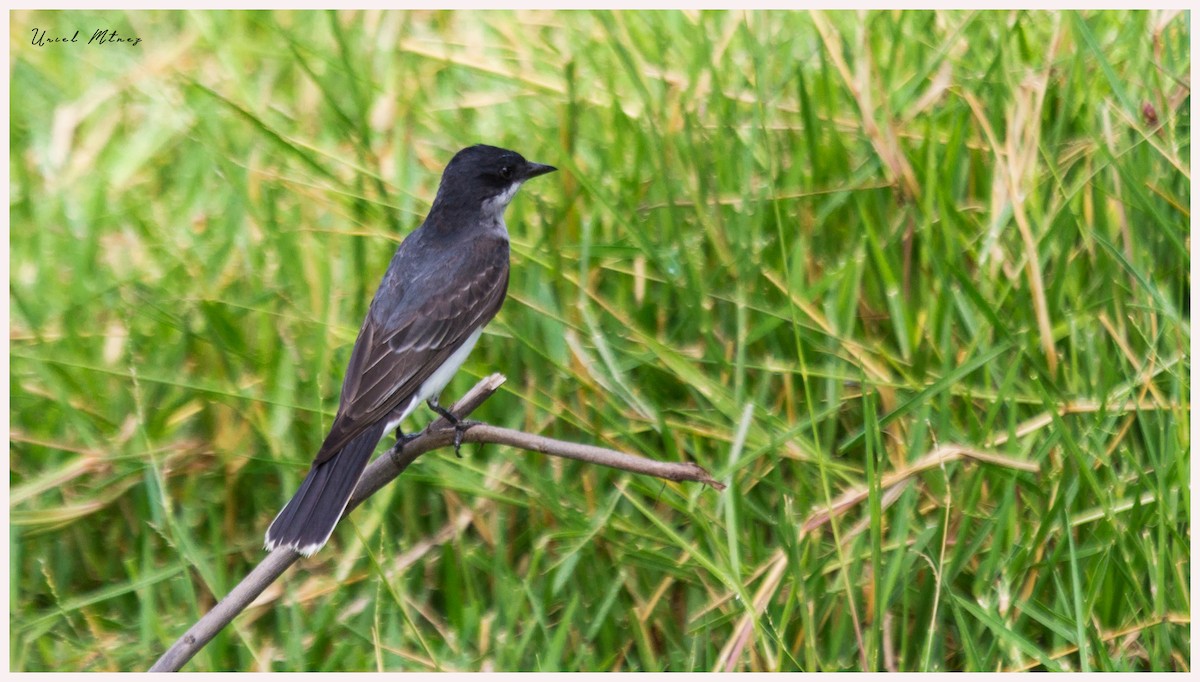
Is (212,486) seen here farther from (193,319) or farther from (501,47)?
(501,47)

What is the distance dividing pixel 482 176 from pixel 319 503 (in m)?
1.66

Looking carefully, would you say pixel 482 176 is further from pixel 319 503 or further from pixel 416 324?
pixel 319 503

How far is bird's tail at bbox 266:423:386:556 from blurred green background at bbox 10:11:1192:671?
383 mm

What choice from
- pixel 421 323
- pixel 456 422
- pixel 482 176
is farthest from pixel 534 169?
pixel 456 422

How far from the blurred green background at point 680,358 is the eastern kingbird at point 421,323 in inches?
7.1

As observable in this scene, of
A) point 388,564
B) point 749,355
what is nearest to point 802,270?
point 749,355

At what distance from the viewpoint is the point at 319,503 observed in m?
3.31

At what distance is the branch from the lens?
8.63 ft

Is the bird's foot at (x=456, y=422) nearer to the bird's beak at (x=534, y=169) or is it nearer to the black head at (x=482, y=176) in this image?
the black head at (x=482, y=176)

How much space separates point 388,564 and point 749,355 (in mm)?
1330

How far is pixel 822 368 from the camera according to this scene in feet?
13.8

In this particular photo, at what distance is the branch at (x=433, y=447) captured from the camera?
2.63 meters
